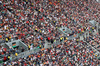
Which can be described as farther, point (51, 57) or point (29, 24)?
point (29, 24)

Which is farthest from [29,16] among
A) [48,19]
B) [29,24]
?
[48,19]

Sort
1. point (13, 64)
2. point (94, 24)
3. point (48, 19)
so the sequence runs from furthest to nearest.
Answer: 1. point (94, 24)
2. point (48, 19)
3. point (13, 64)

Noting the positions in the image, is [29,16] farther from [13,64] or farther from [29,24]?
[13,64]

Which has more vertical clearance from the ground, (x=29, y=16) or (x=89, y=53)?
(x=29, y=16)

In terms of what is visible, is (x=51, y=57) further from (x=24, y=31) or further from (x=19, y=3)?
(x=19, y=3)

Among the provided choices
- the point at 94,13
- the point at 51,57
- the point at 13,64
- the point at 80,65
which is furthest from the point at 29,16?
the point at 94,13

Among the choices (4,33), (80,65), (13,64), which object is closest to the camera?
(13,64)

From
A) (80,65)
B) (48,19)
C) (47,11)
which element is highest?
(47,11)
